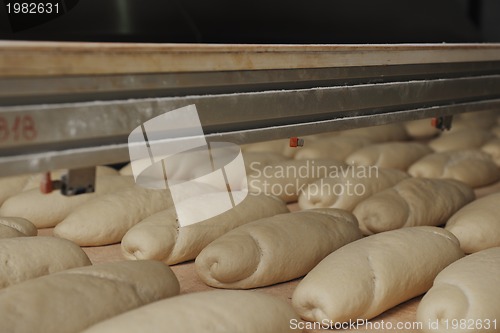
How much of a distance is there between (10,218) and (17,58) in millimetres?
1228

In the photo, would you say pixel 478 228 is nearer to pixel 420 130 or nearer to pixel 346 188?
pixel 346 188

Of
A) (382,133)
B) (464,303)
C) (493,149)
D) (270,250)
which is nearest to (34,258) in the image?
(270,250)

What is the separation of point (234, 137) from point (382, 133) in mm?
2289

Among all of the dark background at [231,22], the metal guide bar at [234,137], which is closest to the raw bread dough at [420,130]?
the dark background at [231,22]

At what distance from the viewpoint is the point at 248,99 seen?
1.22 meters

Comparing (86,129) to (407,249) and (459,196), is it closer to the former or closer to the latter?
(407,249)

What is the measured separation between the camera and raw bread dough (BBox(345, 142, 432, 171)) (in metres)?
2.88

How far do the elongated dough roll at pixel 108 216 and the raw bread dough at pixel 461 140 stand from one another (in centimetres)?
175

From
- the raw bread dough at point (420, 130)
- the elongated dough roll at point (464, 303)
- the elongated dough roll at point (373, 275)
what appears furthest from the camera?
the raw bread dough at point (420, 130)

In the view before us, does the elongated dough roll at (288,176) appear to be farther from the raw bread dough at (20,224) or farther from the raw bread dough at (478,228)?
the raw bread dough at (20,224)

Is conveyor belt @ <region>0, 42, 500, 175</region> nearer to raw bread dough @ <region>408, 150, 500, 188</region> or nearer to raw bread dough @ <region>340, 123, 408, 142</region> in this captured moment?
raw bread dough @ <region>408, 150, 500, 188</region>

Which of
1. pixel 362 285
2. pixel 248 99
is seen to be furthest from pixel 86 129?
pixel 362 285

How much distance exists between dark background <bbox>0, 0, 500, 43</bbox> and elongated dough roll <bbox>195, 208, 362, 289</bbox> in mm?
699

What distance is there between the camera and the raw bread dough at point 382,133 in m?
3.31
